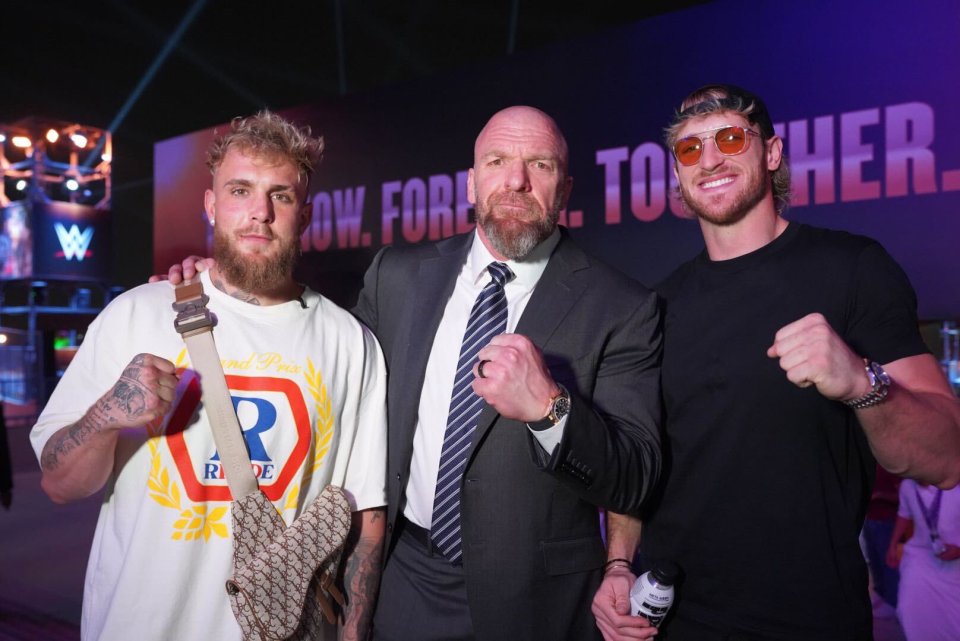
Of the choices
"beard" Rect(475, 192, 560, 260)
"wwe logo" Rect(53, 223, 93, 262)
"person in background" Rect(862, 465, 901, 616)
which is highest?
"wwe logo" Rect(53, 223, 93, 262)

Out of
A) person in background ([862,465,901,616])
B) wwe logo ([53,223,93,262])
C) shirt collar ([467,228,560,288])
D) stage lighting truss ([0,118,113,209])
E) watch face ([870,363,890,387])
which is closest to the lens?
watch face ([870,363,890,387])

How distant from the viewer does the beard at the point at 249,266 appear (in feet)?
6.41

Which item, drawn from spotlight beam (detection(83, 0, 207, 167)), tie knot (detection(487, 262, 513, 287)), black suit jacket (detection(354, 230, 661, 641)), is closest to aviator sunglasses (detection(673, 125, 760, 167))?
black suit jacket (detection(354, 230, 661, 641))

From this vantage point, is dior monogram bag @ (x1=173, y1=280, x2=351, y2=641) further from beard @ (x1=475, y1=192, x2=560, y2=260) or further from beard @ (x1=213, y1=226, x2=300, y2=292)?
beard @ (x1=475, y1=192, x2=560, y2=260)

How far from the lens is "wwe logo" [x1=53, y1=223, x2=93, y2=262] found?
52.0 feet

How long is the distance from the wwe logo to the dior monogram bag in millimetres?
16502

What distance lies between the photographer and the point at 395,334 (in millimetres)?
2285

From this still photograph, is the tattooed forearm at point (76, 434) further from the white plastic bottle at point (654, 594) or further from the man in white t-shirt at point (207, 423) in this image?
the white plastic bottle at point (654, 594)

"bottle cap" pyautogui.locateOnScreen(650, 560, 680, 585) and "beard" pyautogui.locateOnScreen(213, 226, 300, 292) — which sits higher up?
"beard" pyautogui.locateOnScreen(213, 226, 300, 292)

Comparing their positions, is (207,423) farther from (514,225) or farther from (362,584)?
(514,225)

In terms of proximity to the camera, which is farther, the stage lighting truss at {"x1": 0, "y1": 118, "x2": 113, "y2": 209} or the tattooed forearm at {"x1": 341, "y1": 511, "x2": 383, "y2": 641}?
the stage lighting truss at {"x1": 0, "y1": 118, "x2": 113, "y2": 209}

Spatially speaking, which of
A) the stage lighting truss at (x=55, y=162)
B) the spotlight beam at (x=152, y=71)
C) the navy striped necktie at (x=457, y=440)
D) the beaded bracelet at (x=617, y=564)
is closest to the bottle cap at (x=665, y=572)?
the beaded bracelet at (x=617, y=564)

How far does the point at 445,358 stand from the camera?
2150mm

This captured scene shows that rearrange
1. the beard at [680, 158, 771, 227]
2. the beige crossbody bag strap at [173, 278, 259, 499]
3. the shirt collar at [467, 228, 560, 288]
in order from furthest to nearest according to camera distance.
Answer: the shirt collar at [467, 228, 560, 288]
the beard at [680, 158, 771, 227]
the beige crossbody bag strap at [173, 278, 259, 499]
